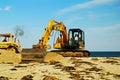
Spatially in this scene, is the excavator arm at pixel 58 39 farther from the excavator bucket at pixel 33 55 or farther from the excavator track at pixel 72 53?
the excavator bucket at pixel 33 55

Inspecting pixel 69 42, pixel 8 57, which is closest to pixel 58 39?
pixel 69 42

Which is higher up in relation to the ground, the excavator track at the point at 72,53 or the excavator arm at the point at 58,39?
the excavator arm at the point at 58,39

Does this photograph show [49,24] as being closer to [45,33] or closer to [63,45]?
[45,33]

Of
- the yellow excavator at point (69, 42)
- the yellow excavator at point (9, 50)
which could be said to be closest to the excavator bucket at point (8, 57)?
the yellow excavator at point (9, 50)

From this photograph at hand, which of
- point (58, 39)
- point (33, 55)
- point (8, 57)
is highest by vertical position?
point (58, 39)

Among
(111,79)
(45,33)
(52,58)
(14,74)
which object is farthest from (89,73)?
(45,33)

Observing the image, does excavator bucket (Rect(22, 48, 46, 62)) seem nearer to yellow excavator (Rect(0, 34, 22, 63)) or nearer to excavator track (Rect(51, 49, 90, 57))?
yellow excavator (Rect(0, 34, 22, 63))

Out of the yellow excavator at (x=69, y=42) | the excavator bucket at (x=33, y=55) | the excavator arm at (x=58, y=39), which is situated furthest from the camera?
the yellow excavator at (x=69, y=42)

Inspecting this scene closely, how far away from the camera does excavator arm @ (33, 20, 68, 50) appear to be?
3350 cm

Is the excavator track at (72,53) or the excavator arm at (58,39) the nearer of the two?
the excavator arm at (58,39)

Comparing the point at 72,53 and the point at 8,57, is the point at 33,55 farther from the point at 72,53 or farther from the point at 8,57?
the point at 72,53

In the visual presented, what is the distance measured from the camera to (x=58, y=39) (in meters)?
39.6

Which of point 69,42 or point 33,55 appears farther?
point 69,42

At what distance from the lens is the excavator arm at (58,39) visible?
33500mm
